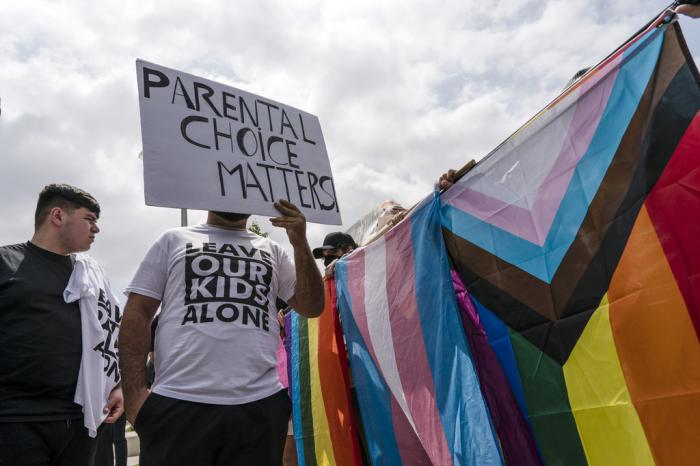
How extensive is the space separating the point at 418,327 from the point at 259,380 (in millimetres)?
1023

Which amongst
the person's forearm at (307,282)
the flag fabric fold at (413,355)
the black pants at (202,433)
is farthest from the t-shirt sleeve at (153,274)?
the flag fabric fold at (413,355)

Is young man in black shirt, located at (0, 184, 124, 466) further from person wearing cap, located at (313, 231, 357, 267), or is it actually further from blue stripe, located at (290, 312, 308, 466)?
person wearing cap, located at (313, 231, 357, 267)

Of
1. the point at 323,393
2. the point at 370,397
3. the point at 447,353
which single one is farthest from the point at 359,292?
the point at 447,353

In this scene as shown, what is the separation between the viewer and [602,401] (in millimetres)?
1876

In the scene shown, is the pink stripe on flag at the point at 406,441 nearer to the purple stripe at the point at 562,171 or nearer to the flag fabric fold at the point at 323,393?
the flag fabric fold at the point at 323,393

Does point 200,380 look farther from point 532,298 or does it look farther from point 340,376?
point 340,376

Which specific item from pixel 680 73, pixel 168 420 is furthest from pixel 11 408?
pixel 680 73

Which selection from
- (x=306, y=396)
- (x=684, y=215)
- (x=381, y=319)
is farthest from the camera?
(x=306, y=396)

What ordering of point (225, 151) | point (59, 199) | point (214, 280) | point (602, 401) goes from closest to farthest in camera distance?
point (602, 401), point (214, 280), point (225, 151), point (59, 199)

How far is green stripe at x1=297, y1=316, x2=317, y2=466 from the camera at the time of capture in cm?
376

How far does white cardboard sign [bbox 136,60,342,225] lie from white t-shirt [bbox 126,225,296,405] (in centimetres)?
18

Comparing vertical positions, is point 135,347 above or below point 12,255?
below

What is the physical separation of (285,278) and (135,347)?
0.63 metres

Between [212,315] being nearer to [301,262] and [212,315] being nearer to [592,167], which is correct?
[301,262]
